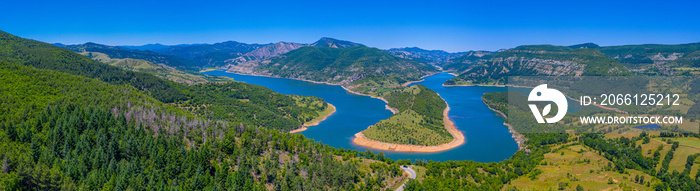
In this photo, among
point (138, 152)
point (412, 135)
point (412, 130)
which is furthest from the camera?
point (412, 130)

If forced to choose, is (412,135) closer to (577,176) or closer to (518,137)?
(518,137)

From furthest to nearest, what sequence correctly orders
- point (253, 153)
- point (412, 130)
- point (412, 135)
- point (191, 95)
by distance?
point (191, 95)
point (412, 130)
point (412, 135)
point (253, 153)

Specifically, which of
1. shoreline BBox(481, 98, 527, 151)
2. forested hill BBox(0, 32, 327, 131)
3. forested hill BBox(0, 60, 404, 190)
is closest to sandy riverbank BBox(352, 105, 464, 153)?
shoreline BBox(481, 98, 527, 151)

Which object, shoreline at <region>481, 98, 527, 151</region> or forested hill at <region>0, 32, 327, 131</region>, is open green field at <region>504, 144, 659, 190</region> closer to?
shoreline at <region>481, 98, 527, 151</region>

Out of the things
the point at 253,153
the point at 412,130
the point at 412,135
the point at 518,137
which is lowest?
the point at 518,137

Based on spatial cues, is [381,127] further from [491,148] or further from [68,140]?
[68,140]

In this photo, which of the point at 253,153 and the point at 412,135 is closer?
the point at 253,153

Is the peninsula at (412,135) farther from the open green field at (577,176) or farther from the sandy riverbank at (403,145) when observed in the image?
the open green field at (577,176)

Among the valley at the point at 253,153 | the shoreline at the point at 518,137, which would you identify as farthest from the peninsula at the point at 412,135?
the shoreline at the point at 518,137

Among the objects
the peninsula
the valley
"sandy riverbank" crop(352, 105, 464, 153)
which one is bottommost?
"sandy riverbank" crop(352, 105, 464, 153)

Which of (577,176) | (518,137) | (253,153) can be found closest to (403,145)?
(518,137)
